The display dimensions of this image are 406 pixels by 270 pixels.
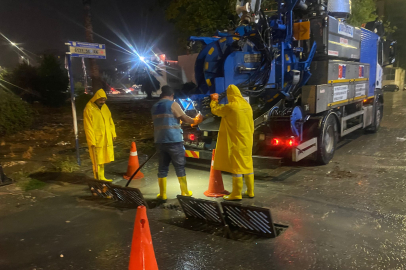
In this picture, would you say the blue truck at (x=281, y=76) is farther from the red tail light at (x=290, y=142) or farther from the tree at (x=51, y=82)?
the tree at (x=51, y=82)

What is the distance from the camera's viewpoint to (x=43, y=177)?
21.7 feet

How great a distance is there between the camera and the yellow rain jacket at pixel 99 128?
18.7ft

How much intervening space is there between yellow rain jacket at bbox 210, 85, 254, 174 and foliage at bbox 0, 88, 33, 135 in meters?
9.06

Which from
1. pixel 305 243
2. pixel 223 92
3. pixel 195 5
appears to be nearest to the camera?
pixel 305 243

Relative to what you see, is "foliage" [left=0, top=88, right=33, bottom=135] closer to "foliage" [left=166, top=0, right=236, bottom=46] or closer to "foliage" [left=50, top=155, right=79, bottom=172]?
"foliage" [left=50, top=155, right=79, bottom=172]

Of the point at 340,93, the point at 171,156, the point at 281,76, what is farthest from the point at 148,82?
the point at 171,156

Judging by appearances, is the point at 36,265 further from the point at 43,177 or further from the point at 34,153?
the point at 34,153

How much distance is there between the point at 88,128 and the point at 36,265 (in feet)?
9.01

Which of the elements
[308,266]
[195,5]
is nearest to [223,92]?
[308,266]

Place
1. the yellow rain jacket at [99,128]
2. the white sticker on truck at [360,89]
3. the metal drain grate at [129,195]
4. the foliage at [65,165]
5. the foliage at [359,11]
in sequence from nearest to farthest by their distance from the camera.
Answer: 1. the metal drain grate at [129,195]
2. the yellow rain jacket at [99,128]
3. the foliage at [65,165]
4. the white sticker on truck at [360,89]
5. the foliage at [359,11]

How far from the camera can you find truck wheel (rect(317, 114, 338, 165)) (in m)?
6.89

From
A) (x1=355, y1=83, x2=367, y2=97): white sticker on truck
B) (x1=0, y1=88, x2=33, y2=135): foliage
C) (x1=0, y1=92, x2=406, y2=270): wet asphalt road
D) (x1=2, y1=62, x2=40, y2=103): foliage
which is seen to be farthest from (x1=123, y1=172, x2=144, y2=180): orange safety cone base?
(x1=2, y1=62, x2=40, y2=103): foliage

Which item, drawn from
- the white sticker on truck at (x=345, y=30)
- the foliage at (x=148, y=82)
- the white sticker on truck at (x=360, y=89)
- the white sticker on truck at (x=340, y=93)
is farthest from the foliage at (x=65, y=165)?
the foliage at (x=148, y=82)

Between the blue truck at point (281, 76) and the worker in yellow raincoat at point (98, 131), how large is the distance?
1614 millimetres
